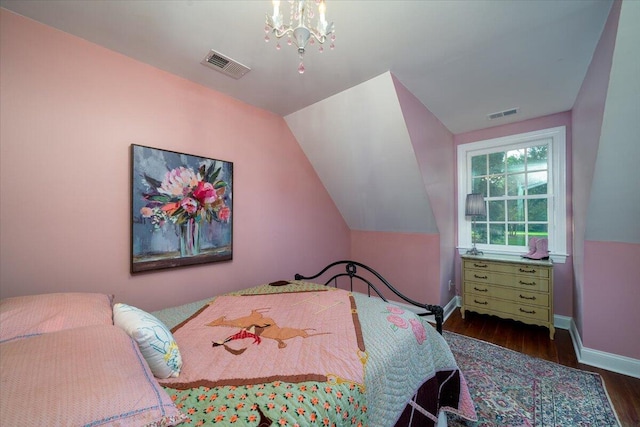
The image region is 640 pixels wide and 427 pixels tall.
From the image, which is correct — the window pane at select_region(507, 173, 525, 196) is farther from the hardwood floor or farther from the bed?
the bed

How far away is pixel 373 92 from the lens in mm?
2396

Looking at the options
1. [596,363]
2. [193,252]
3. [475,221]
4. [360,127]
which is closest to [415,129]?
[360,127]

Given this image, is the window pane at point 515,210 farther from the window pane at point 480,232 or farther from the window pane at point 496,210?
the window pane at point 480,232

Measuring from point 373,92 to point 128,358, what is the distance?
8.21 feet

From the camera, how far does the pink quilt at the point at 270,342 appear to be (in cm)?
108

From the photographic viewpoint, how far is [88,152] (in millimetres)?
1805

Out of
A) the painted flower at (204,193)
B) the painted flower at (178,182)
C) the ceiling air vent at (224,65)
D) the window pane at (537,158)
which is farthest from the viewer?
the window pane at (537,158)

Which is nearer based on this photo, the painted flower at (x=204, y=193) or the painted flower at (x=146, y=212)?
the painted flower at (x=146, y=212)

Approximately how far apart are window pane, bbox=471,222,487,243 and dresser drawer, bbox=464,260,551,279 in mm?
587

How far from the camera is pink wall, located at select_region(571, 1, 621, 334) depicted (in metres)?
1.63

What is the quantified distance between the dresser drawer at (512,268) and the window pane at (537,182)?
3.34ft

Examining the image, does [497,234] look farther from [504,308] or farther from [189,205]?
[189,205]

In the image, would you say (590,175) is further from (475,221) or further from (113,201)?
(113,201)

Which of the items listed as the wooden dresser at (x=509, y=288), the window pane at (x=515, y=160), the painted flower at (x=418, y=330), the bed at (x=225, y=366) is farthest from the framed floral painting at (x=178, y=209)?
the window pane at (x=515, y=160)
